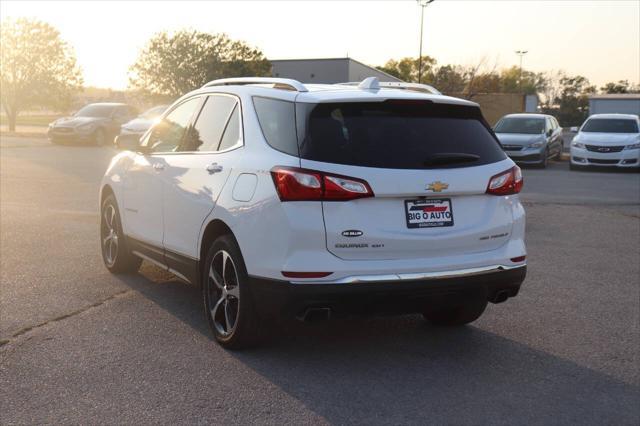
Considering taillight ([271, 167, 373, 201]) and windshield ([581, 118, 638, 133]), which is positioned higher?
windshield ([581, 118, 638, 133])

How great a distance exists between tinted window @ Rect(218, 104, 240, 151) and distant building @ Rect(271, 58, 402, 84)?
56.9 meters

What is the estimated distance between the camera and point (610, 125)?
969 inches

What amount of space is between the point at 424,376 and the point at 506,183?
1.37 m

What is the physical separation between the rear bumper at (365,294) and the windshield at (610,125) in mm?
21163

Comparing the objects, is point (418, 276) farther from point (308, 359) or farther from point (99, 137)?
point (99, 137)

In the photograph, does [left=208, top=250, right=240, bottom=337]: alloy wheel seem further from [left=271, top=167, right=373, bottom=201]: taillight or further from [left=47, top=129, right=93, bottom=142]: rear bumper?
[left=47, top=129, right=93, bottom=142]: rear bumper

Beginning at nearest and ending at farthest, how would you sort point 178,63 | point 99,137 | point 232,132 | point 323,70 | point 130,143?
point 232,132, point 130,143, point 99,137, point 178,63, point 323,70

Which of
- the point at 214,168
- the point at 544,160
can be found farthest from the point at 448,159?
the point at 544,160

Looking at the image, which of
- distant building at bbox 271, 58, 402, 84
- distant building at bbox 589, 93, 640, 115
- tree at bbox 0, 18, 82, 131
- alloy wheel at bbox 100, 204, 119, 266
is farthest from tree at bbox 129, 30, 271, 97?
alloy wheel at bbox 100, 204, 119, 266

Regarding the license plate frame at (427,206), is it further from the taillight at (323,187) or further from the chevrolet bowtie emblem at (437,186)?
the taillight at (323,187)

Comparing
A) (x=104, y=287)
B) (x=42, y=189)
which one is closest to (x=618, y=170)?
(x=42, y=189)

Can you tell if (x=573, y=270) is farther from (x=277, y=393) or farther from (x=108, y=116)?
(x=108, y=116)

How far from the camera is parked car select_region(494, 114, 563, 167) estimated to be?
2359 centimetres

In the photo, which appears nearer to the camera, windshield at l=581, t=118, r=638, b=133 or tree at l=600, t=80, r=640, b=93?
windshield at l=581, t=118, r=638, b=133
